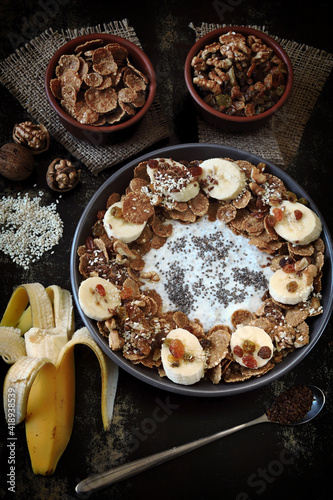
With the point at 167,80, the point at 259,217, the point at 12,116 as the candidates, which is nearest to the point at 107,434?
the point at 259,217

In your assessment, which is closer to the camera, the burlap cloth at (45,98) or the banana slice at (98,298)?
the banana slice at (98,298)

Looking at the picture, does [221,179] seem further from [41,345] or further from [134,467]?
[134,467]

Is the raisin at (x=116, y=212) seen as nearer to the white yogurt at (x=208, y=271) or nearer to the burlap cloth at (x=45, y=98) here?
the white yogurt at (x=208, y=271)

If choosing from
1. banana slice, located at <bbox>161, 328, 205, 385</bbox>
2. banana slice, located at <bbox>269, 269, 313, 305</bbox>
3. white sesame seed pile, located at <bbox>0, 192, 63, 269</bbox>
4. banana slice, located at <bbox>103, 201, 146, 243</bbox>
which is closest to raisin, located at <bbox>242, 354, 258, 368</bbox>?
banana slice, located at <bbox>161, 328, 205, 385</bbox>

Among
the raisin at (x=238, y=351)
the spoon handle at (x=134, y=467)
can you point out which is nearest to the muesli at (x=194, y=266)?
the raisin at (x=238, y=351)

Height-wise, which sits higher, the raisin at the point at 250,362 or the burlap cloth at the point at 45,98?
the burlap cloth at the point at 45,98

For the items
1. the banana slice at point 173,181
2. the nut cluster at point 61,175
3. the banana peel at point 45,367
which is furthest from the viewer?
the nut cluster at point 61,175
